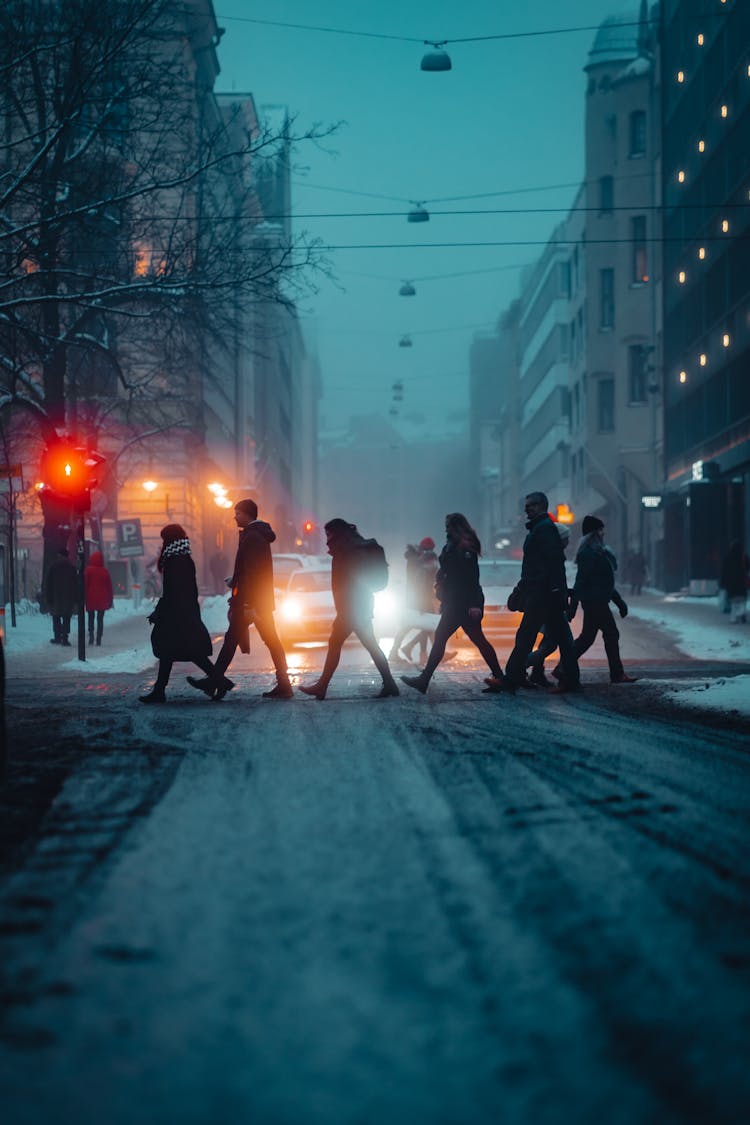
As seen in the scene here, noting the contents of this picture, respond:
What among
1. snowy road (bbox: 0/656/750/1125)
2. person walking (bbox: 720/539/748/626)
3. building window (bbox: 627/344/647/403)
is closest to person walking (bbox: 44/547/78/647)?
person walking (bbox: 720/539/748/626)

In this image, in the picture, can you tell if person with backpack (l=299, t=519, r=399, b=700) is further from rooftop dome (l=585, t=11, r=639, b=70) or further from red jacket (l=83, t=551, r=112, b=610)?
rooftop dome (l=585, t=11, r=639, b=70)

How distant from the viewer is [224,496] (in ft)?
158

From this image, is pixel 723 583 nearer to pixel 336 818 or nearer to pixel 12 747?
pixel 12 747

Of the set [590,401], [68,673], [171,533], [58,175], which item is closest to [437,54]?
[58,175]

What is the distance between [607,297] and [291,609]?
47757mm

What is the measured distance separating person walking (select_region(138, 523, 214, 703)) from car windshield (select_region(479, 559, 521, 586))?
9.71 m

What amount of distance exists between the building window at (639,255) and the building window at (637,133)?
3.14m

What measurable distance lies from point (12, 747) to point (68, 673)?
33.4 feet

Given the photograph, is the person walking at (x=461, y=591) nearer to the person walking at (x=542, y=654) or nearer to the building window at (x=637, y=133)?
the person walking at (x=542, y=654)

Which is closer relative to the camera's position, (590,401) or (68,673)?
(68,673)

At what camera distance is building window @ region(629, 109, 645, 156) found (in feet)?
219

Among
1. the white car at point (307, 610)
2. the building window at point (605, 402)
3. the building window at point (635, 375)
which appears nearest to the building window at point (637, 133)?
the building window at point (635, 375)

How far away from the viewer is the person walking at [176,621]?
46.5 ft

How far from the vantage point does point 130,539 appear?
35.3 meters
